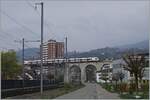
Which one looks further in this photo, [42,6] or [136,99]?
[42,6]

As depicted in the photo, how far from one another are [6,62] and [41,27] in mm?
62250

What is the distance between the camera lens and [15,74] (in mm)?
110875

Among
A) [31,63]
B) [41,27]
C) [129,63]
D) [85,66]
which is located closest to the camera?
[41,27]

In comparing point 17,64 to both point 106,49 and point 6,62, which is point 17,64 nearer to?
point 6,62

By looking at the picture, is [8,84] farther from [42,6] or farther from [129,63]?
[129,63]

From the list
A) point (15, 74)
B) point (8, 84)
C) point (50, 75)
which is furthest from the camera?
point (50, 75)

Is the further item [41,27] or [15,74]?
[15,74]

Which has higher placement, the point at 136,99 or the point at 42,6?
the point at 42,6

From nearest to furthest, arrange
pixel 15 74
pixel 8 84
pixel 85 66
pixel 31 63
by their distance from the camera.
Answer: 1. pixel 8 84
2. pixel 31 63
3. pixel 15 74
4. pixel 85 66

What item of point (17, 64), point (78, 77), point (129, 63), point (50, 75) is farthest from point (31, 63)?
point (78, 77)

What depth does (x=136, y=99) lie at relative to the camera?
37.8 metres

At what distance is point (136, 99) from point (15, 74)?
75987 mm

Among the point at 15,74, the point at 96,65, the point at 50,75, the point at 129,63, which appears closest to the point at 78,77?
the point at 96,65

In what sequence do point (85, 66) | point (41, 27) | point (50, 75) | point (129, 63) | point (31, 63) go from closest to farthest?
point (41, 27)
point (129, 63)
point (31, 63)
point (50, 75)
point (85, 66)
